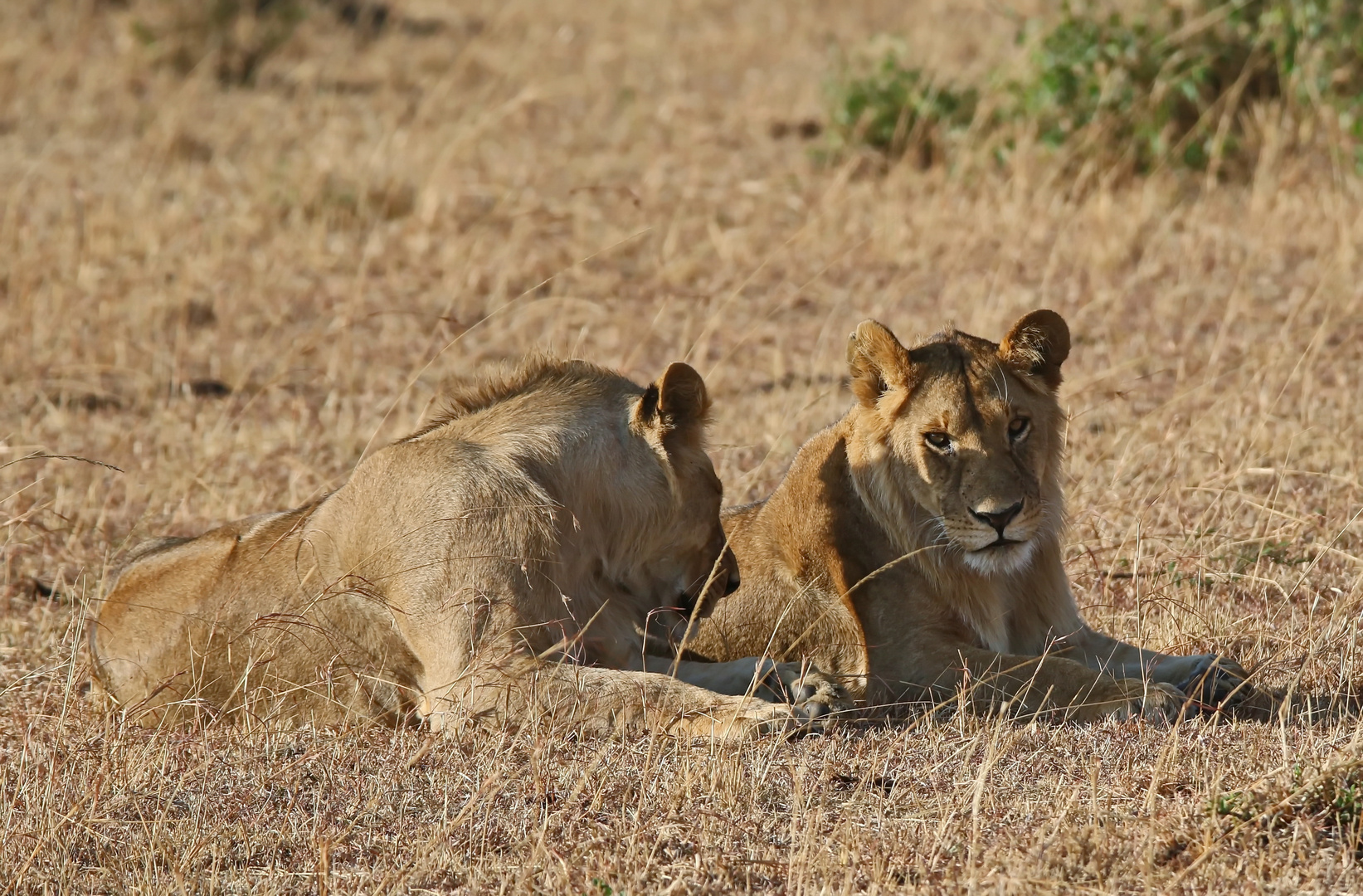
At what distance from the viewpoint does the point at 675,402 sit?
485cm

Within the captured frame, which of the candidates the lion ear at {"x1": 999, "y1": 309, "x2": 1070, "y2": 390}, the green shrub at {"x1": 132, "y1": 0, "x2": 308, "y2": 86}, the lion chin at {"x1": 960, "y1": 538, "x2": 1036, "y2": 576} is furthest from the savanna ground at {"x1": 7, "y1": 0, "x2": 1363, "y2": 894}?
the lion ear at {"x1": 999, "y1": 309, "x2": 1070, "y2": 390}

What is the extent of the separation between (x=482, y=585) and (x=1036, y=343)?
1756 millimetres

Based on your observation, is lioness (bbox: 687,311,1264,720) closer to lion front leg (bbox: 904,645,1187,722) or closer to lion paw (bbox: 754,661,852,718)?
lion front leg (bbox: 904,645,1187,722)

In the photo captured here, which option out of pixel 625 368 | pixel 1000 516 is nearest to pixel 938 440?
pixel 1000 516

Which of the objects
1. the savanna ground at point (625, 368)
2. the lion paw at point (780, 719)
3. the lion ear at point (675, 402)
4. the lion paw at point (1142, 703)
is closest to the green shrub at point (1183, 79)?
the savanna ground at point (625, 368)

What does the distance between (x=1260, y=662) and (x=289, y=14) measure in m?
12.7

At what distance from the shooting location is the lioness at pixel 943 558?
470cm

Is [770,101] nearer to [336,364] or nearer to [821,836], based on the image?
[336,364]

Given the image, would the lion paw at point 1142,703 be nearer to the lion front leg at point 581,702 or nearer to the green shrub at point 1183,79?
the lion front leg at point 581,702

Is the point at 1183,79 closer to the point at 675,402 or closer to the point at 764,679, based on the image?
the point at 675,402

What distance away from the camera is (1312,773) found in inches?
149

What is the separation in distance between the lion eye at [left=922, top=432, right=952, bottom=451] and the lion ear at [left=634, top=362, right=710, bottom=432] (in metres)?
0.63

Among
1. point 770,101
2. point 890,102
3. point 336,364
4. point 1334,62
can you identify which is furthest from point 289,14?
point 1334,62

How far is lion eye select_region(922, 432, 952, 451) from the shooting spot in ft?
15.7
